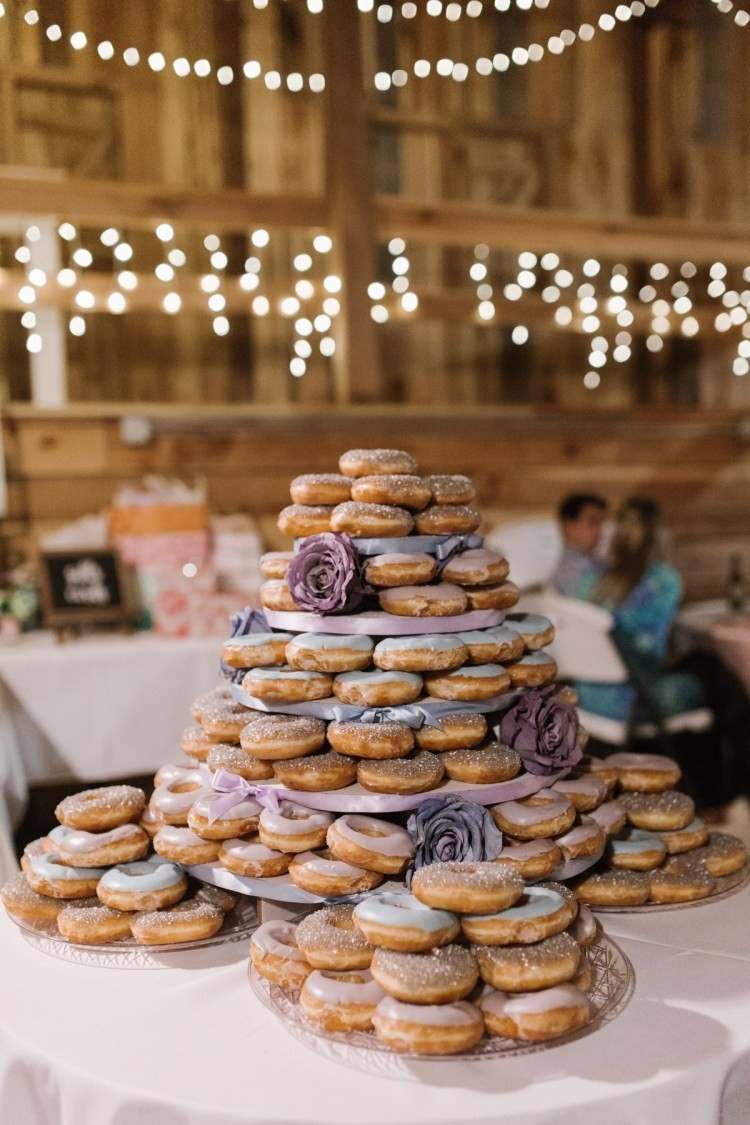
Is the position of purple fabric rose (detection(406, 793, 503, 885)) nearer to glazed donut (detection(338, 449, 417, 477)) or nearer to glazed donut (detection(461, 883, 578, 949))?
glazed donut (detection(461, 883, 578, 949))

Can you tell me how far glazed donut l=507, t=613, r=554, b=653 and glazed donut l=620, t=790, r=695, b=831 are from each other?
0.32 meters

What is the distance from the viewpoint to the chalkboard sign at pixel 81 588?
157 inches

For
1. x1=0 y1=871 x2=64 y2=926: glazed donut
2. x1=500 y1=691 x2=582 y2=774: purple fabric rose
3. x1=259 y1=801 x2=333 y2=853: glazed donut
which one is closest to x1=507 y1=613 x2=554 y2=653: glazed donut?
x1=500 y1=691 x2=582 y2=774: purple fabric rose

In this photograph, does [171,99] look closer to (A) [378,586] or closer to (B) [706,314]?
(B) [706,314]

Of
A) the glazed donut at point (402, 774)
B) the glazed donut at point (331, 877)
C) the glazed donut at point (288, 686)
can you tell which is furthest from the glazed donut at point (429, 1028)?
the glazed donut at point (288, 686)

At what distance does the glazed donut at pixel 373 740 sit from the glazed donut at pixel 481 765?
0.07 metres

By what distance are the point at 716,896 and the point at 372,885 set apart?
59 centimetres

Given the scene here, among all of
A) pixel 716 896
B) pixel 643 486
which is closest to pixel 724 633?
pixel 643 486

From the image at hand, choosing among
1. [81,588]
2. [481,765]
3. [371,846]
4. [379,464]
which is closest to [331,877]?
[371,846]

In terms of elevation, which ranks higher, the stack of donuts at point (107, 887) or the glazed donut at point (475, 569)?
the glazed donut at point (475, 569)

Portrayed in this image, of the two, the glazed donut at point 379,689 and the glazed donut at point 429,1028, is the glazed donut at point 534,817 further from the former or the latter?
the glazed donut at point 429,1028

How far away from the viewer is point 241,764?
1621 mm

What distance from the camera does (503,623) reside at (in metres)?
1.88

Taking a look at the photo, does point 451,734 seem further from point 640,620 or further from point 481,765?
point 640,620
